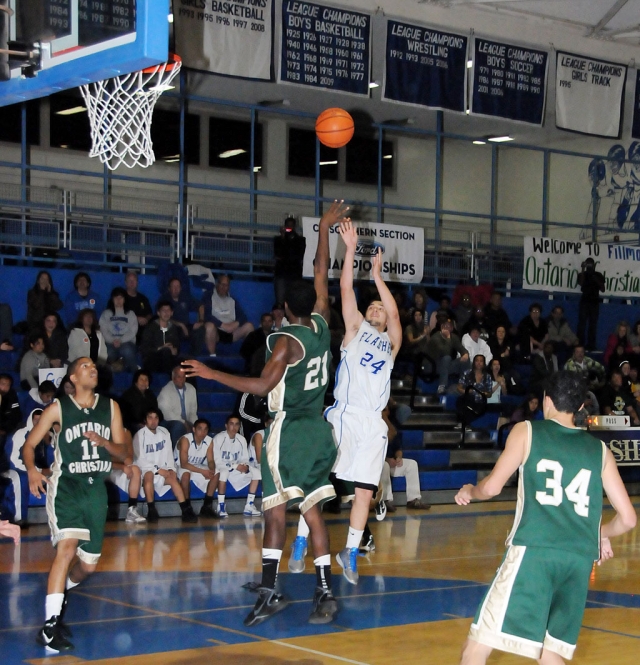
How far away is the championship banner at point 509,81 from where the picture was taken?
17.4 meters

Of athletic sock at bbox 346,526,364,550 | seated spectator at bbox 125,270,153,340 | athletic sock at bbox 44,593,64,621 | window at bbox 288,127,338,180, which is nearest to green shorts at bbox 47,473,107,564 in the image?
athletic sock at bbox 44,593,64,621

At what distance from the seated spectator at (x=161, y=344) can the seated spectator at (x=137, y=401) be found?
109 cm

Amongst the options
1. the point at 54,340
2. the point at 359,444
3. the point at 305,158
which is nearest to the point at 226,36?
the point at 54,340

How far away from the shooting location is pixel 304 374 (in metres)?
6.76

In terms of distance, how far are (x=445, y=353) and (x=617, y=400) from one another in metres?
2.82

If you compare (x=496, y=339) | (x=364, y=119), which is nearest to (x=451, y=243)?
(x=496, y=339)

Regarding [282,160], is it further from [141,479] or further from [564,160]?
[141,479]

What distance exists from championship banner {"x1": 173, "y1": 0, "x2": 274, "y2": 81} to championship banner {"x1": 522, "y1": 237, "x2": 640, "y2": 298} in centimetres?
621

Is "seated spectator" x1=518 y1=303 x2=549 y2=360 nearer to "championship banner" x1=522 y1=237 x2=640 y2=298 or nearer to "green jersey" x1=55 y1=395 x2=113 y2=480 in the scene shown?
"championship banner" x1=522 y1=237 x2=640 y2=298

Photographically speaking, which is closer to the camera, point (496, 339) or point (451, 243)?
point (496, 339)

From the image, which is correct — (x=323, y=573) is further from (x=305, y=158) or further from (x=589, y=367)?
(x=305, y=158)

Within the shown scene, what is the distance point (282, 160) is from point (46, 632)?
61.5 ft

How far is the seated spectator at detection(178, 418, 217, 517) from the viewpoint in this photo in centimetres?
1235

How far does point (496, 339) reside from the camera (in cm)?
1692
